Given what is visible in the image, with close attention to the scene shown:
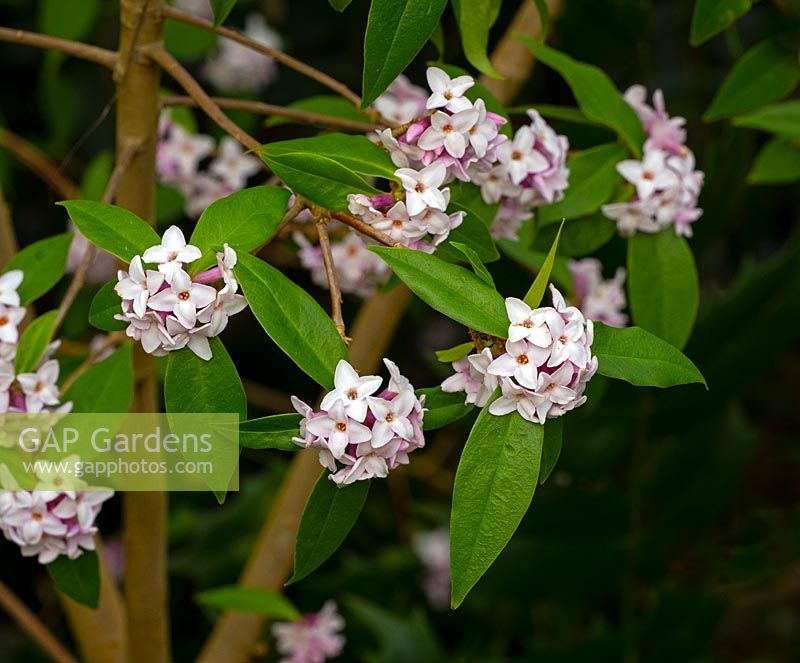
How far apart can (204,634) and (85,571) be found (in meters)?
0.77

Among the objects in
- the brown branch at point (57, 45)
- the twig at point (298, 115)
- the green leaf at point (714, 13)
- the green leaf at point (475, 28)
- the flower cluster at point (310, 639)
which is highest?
the green leaf at point (714, 13)

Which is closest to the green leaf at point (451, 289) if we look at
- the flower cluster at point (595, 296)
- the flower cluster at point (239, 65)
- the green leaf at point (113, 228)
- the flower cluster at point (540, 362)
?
the flower cluster at point (540, 362)

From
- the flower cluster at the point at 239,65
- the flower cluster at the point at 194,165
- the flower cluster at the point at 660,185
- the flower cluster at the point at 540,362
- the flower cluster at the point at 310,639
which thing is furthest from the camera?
the flower cluster at the point at 239,65

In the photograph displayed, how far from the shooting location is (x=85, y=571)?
0.60m

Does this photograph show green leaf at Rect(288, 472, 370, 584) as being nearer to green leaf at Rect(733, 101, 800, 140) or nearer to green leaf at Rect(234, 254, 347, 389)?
→ green leaf at Rect(234, 254, 347, 389)

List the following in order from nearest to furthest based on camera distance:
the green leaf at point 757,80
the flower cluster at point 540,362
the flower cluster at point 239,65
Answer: the flower cluster at point 540,362
the green leaf at point 757,80
the flower cluster at point 239,65

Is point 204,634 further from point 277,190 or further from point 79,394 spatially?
point 277,190

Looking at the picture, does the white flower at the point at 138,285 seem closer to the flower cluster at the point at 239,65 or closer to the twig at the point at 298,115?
the twig at the point at 298,115

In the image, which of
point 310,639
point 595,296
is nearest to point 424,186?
point 595,296

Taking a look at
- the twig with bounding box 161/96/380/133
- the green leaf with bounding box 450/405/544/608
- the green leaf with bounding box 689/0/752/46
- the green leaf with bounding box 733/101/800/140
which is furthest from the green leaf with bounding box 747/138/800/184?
the green leaf with bounding box 450/405/544/608

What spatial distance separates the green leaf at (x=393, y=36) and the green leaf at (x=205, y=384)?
5.4 inches

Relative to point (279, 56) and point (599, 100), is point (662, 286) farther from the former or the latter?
point (279, 56)

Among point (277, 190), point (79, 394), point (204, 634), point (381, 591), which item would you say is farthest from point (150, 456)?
point (204, 634)

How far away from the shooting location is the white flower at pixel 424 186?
0.48m
